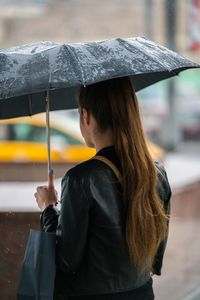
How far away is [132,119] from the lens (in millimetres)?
2646

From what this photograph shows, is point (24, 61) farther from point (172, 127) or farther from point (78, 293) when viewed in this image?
point (172, 127)

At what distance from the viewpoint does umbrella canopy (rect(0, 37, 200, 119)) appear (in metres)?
2.57

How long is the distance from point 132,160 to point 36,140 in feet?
35.2

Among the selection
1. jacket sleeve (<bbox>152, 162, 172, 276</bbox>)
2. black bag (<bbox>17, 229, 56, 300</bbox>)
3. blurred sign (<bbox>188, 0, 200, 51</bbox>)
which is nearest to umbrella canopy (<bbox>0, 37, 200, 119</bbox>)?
jacket sleeve (<bbox>152, 162, 172, 276</bbox>)

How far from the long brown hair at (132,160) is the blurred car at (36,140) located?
9863 millimetres

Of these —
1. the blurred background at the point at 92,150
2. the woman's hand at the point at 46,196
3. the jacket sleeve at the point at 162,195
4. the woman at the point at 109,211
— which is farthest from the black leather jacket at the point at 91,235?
the blurred background at the point at 92,150

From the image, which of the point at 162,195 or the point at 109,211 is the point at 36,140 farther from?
the point at 109,211

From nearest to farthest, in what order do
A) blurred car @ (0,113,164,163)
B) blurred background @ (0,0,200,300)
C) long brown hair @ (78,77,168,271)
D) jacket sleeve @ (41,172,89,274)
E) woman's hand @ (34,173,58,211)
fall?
jacket sleeve @ (41,172,89,274) → long brown hair @ (78,77,168,271) → woman's hand @ (34,173,58,211) → blurred background @ (0,0,200,300) → blurred car @ (0,113,164,163)

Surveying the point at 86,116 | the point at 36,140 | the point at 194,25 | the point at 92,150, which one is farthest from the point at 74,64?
the point at 194,25

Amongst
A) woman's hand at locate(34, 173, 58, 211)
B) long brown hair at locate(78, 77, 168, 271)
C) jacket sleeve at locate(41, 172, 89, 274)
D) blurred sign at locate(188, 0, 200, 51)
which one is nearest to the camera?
jacket sleeve at locate(41, 172, 89, 274)

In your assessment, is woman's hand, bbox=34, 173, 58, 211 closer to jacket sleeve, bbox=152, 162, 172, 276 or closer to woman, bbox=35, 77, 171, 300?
woman, bbox=35, 77, 171, 300

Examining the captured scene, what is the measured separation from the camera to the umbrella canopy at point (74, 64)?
2.57 meters

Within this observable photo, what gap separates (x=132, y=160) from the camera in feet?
8.63

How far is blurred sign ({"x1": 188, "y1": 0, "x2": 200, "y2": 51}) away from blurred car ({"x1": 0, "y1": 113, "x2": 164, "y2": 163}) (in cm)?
308
